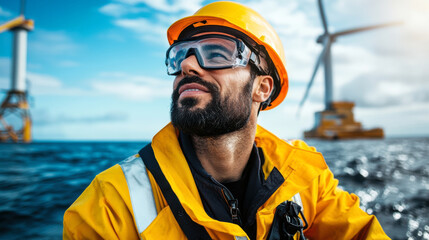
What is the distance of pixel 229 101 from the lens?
2336 mm

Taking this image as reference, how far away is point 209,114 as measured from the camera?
87.0 inches

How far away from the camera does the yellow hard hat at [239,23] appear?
2.53 meters

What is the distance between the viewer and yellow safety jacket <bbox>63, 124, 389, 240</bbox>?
1718mm

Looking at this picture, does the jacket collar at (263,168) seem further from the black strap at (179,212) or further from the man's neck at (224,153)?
the man's neck at (224,153)

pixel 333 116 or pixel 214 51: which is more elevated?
pixel 214 51

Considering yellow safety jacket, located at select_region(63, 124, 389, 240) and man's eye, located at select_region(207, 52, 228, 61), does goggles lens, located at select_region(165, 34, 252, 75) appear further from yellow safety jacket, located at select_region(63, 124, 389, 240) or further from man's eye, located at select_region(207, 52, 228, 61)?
yellow safety jacket, located at select_region(63, 124, 389, 240)

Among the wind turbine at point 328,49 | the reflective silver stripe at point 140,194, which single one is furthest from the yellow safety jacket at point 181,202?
the wind turbine at point 328,49

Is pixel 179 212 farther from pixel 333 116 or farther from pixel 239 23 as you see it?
pixel 333 116

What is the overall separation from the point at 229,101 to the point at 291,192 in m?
0.98

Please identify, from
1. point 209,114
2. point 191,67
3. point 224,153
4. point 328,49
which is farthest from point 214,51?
point 328,49

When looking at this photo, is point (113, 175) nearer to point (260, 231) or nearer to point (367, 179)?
point (260, 231)

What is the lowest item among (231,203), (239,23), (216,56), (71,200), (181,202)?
(71,200)

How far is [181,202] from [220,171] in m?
0.78

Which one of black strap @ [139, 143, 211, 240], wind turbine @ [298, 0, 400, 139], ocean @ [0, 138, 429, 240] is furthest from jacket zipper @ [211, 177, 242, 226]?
wind turbine @ [298, 0, 400, 139]
